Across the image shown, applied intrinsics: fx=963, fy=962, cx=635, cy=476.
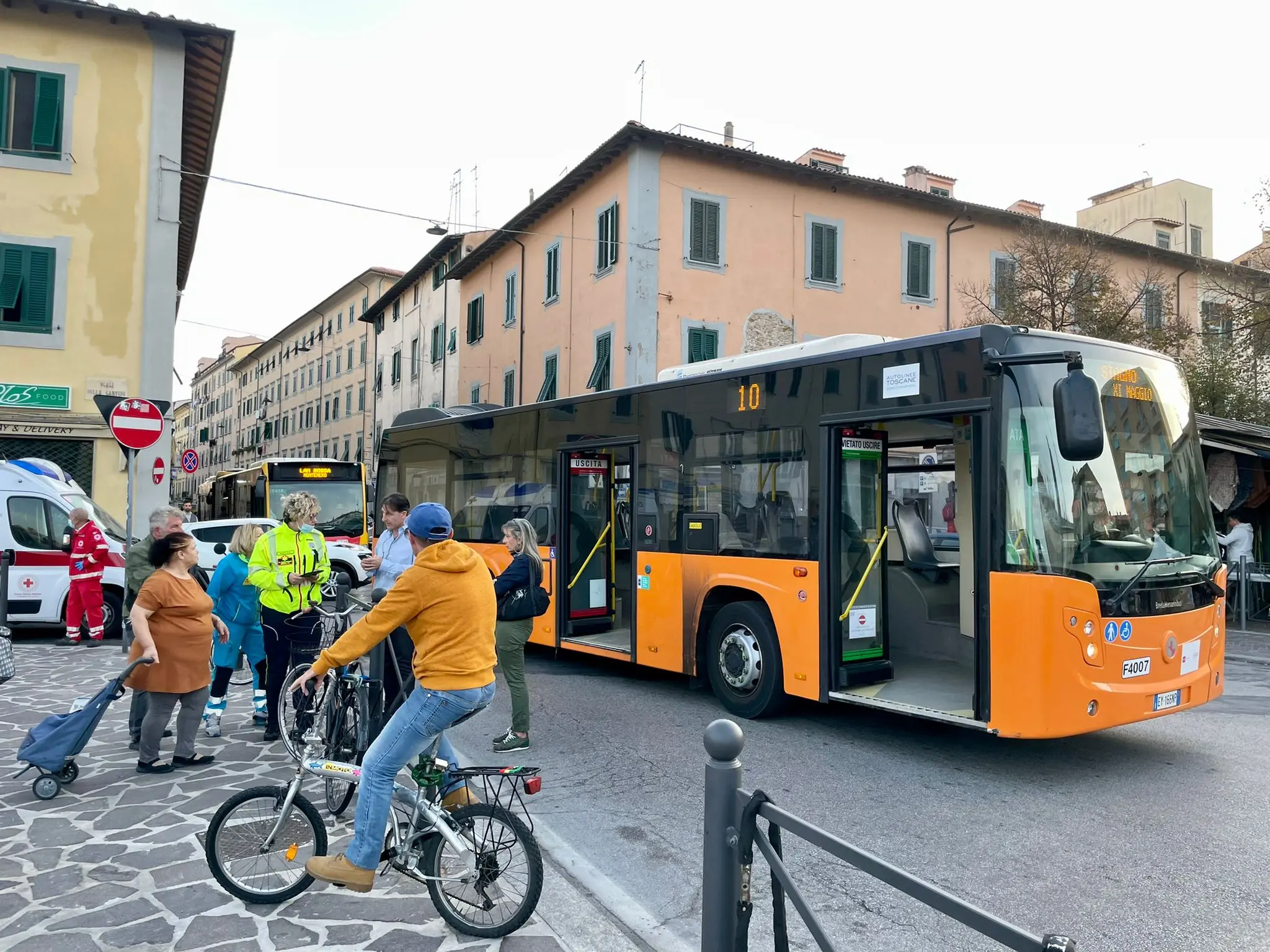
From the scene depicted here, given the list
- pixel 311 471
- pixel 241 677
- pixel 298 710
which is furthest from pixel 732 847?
pixel 311 471

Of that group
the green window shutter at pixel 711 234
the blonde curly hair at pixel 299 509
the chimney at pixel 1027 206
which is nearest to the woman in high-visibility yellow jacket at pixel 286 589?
the blonde curly hair at pixel 299 509

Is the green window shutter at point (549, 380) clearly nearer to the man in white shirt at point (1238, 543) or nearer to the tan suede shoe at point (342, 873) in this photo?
the man in white shirt at point (1238, 543)

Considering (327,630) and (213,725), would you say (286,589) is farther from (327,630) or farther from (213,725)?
(213,725)

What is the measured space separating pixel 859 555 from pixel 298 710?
4.17 m

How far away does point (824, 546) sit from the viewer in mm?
7281

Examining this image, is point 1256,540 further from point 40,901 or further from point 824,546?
point 40,901

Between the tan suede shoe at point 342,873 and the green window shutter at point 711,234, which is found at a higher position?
the green window shutter at point 711,234

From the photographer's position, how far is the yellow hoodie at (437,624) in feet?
12.5

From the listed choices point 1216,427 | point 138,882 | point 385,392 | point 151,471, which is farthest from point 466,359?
point 138,882

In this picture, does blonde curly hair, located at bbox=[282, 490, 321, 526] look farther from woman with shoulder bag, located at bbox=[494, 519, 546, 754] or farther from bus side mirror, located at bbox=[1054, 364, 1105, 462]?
bus side mirror, located at bbox=[1054, 364, 1105, 462]

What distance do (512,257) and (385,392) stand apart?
698 inches

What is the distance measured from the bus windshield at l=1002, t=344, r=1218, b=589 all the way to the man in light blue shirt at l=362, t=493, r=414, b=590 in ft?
14.4

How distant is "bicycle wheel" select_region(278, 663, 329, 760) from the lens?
5508 mm

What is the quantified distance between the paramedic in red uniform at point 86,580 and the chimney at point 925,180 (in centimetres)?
2624
